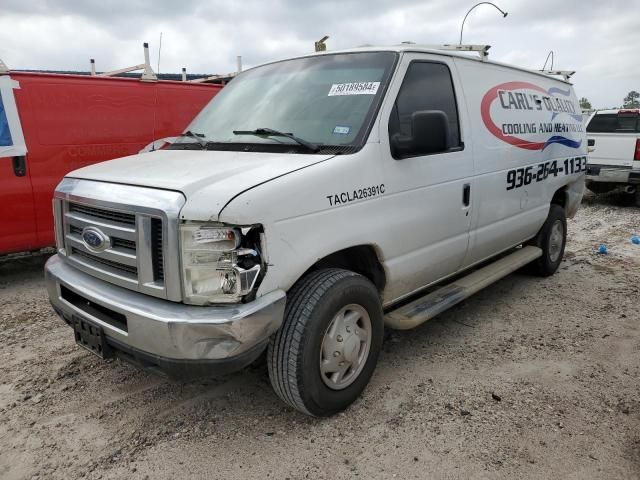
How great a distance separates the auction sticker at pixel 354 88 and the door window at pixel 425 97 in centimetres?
17


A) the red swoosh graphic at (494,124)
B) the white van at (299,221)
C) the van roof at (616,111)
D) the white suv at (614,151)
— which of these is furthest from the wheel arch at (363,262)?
the van roof at (616,111)

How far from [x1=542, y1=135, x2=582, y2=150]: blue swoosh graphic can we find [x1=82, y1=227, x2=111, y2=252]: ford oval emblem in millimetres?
4102

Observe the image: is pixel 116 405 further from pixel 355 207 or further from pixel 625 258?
pixel 625 258

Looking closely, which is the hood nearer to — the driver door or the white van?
the white van

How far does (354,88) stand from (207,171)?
3.75ft

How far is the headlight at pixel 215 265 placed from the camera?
91.7 inches

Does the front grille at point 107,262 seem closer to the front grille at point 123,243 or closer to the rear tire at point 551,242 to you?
the front grille at point 123,243

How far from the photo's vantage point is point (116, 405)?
3.06 metres

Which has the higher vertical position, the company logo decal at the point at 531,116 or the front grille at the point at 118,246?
the company logo decal at the point at 531,116

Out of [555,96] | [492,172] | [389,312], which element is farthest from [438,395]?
[555,96]

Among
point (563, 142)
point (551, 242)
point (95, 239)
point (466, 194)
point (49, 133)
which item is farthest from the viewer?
point (551, 242)

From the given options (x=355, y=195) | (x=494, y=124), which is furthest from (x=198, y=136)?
(x=494, y=124)

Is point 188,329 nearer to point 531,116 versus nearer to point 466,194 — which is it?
point 466,194

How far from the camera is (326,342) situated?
2.79m
